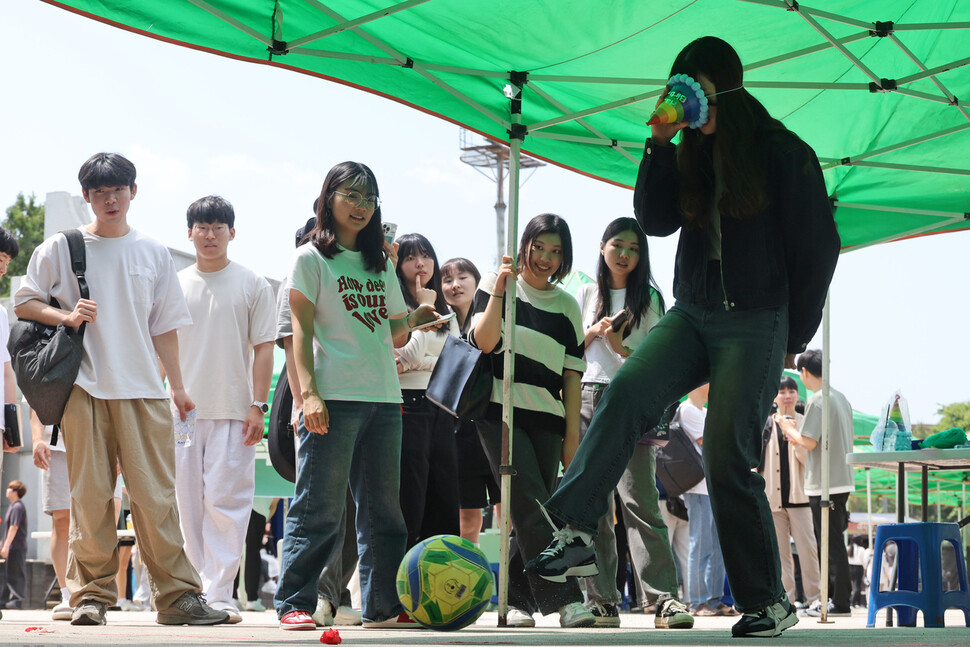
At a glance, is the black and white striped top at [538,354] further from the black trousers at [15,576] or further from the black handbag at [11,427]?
the black trousers at [15,576]

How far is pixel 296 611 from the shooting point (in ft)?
13.9

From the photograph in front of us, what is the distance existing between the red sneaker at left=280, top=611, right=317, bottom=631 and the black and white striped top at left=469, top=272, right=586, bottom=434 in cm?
141

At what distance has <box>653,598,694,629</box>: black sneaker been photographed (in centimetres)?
500

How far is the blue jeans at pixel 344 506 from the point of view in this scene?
14.2ft

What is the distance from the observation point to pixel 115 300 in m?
4.75

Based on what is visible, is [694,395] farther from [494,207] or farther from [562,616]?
[494,207]

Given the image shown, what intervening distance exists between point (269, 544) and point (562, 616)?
1332cm

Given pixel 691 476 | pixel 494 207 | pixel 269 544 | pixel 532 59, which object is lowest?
pixel 269 544

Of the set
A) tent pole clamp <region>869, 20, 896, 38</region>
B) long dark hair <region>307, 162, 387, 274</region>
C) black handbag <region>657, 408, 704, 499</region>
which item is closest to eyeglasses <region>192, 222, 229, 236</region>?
long dark hair <region>307, 162, 387, 274</region>

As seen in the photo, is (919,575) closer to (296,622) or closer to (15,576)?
(296,622)

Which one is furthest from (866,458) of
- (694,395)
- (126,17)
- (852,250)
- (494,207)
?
(494,207)

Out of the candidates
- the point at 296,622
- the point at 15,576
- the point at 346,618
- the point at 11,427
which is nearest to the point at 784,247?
the point at 296,622

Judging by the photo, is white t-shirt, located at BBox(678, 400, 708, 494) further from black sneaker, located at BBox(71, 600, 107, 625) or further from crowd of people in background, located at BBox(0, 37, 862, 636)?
black sneaker, located at BBox(71, 600, 107, 625)

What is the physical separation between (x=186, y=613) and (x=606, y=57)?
3.32m
